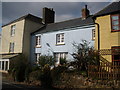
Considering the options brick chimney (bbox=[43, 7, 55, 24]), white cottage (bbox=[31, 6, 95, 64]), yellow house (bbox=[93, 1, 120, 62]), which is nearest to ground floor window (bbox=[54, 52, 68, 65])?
white cottage (bbox=[31, 6, 95, 64])

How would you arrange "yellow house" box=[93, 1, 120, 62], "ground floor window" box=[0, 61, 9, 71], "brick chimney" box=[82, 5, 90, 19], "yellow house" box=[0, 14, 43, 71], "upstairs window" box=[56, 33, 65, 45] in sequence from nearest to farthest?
→ "yellow house" box=[93, 1, 120, 62] < "upstairs window" box=[56, 33, 65, 45] < "brick chimney" box=[82, 5, 90, 19] < "ground floor window" box=[0, 61, 9, 71] < "yellow house" box=[0, 14, 43, 71]

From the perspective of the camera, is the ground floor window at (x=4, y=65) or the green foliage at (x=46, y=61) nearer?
the green foliage at (x=46, y=61)

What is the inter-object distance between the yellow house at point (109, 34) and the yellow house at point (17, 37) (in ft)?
42.7

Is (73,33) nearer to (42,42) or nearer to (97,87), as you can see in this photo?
(42,42)

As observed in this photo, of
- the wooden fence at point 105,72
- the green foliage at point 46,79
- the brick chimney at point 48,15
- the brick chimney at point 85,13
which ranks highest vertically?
the brick chimney at point 48,15

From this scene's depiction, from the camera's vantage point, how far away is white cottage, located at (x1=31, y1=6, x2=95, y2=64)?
18430mm

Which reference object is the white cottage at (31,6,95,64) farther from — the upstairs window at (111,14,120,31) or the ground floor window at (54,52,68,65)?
the upstairs window at (111,14,120,31)

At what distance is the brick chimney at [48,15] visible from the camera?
27367 mm

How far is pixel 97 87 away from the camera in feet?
32.2

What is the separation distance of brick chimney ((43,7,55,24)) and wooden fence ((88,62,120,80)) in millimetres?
17995

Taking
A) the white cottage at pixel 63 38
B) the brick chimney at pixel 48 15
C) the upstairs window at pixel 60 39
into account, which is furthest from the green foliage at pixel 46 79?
the brick chimney at pixel 48 15

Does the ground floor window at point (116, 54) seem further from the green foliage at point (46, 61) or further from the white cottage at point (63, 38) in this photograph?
the green foliage at point (46, 61)

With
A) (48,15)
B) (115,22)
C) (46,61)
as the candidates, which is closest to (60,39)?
(46,61)

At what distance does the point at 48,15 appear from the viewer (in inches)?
1104
